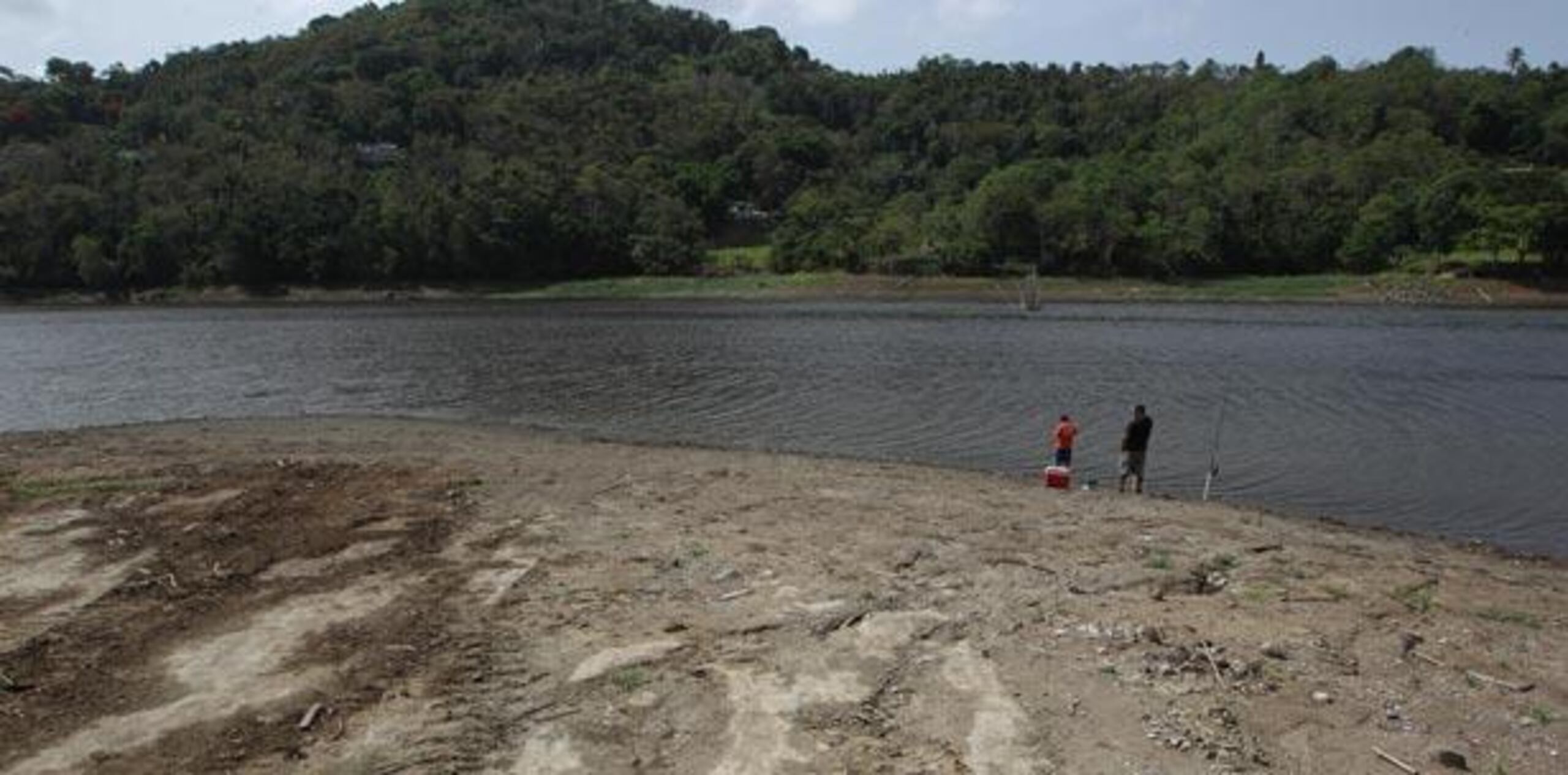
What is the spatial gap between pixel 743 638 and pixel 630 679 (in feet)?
4.93

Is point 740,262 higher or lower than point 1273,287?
higher

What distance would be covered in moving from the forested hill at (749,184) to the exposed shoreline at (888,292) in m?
2.77

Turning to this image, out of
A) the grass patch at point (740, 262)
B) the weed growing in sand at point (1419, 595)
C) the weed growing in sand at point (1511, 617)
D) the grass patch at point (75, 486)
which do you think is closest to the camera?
the weed growing in sand at point (1511, 617)

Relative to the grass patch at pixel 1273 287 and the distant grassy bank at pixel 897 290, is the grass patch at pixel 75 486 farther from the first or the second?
the grass patch at pixel 1273 287

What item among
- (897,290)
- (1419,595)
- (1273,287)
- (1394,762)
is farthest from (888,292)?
(1394,762)

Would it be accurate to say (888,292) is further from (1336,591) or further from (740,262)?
(1336,591)

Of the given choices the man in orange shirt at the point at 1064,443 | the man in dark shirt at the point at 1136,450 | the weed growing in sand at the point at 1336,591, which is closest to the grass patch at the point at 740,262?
the man in orange shirt at the point at 1064,443

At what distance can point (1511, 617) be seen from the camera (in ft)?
44.4

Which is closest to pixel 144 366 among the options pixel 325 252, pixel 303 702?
pixel 303 702

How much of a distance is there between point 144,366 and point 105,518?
3786cm

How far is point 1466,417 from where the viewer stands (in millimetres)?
33188

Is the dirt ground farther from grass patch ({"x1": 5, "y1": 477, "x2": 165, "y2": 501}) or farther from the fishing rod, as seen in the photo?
the fishing rod

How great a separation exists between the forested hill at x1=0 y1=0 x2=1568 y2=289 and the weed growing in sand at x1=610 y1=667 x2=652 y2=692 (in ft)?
322

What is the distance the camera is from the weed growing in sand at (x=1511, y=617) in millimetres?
13312
